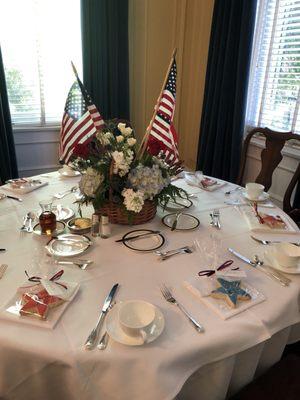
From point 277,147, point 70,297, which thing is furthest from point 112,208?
point 277,147

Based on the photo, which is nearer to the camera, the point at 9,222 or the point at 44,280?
the point at 44,280

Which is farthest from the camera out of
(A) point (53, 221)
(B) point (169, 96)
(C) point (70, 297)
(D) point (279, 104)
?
(D) point (279, 104)

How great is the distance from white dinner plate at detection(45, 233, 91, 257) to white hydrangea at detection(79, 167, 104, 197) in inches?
7.2

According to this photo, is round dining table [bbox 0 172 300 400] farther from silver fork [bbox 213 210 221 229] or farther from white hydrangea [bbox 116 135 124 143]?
white hydrangea [bbox 116 135 124 143]

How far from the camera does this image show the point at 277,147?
2055mm

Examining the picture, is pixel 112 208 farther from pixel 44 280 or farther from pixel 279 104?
pixel 279 104

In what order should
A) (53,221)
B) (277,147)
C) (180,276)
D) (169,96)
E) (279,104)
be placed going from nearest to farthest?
(180,276) < (53,221) < (169,96) < (277,147) < (279,104)

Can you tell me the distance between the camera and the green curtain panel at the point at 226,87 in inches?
99.5

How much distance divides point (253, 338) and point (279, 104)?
2.14m

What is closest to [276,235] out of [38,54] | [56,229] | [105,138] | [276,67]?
[105,138]

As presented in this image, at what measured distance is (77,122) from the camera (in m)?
1.77

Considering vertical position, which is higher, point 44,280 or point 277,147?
point 277,147

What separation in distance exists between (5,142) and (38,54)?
904mm

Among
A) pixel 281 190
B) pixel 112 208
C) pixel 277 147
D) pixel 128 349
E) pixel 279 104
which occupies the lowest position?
pixel 281 190
